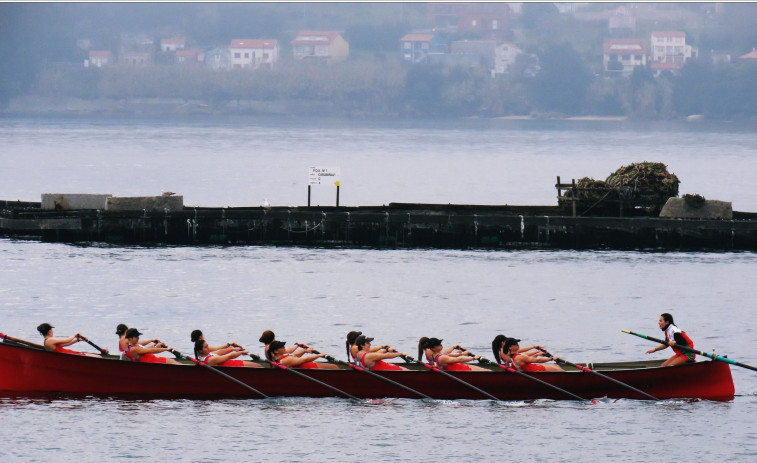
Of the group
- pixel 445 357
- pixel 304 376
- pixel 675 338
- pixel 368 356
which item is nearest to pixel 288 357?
pixel 304 376

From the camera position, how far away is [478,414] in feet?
123

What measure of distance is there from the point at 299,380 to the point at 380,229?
33.3 meters

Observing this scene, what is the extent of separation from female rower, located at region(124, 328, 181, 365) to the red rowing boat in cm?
21

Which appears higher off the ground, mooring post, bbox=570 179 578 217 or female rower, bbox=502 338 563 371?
mooring post, bbox=570 179 578 217

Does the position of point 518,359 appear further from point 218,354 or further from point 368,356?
point 218,354

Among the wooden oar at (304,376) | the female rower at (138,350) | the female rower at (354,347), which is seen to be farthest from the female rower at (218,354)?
the female rower at (354,347)

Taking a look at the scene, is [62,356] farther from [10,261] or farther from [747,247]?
Result: [747,247]

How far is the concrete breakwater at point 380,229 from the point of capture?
68312mm

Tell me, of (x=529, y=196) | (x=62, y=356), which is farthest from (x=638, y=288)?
(x=529, y=196)

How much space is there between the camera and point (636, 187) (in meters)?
67.8

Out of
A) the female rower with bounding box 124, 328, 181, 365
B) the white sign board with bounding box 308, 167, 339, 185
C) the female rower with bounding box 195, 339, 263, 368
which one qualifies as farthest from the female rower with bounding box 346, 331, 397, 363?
the white sign board with bounding box 308, 167, 339, 185

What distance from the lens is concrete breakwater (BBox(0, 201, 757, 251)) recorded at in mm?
68312

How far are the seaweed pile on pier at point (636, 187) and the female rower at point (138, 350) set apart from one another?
34.8 m

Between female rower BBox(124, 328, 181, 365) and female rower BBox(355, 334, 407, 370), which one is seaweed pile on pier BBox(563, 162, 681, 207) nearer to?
female rower BBox(355, 334, 407, 370)
